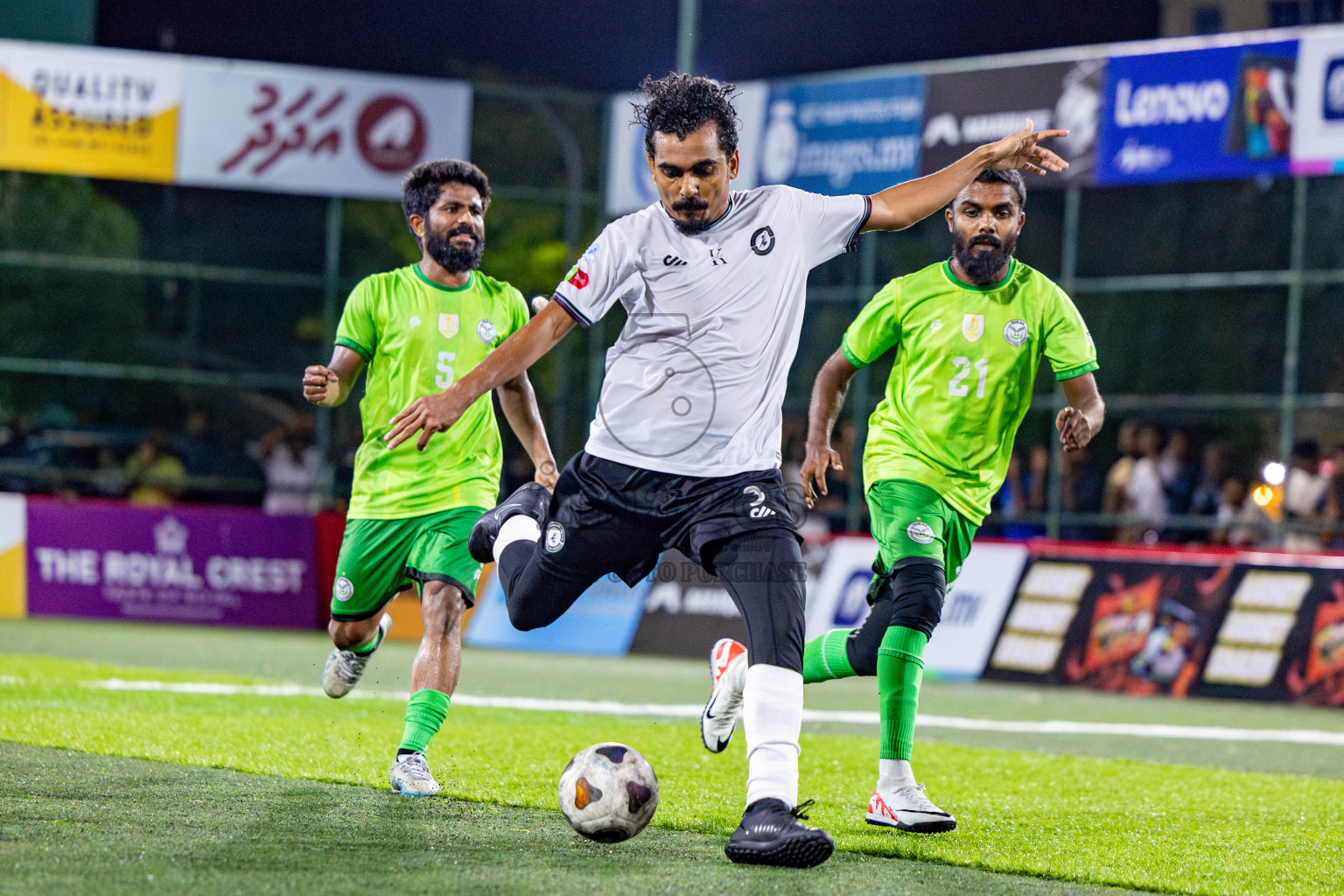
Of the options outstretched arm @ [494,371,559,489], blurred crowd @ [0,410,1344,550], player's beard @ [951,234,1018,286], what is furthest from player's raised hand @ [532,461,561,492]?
blurred crowd @ [0,410,1344,550]

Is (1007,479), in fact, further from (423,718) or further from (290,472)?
(423,718)

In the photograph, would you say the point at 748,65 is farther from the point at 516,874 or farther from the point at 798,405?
the point at 516,874

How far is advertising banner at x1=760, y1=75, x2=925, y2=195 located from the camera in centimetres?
1983

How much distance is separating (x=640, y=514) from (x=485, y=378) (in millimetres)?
698

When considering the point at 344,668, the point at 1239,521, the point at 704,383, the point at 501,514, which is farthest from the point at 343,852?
the point at 1239,521

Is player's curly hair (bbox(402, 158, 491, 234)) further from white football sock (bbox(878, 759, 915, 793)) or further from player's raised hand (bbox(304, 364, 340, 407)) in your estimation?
white football sock (bbox(878, 759, 915, 793))

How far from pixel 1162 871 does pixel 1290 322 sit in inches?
571

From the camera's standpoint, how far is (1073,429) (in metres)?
6.25

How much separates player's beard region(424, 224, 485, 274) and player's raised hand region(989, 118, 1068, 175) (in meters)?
2.42

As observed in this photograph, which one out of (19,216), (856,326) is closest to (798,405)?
(19,216)

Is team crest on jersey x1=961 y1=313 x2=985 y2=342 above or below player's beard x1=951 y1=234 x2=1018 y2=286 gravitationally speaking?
below

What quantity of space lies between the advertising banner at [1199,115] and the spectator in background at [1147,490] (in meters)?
2.91

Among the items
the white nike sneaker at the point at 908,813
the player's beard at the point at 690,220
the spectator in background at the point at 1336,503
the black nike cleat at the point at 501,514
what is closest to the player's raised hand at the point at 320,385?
the black nike cleat at the point at 501,514

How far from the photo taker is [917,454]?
6695 millimetres
